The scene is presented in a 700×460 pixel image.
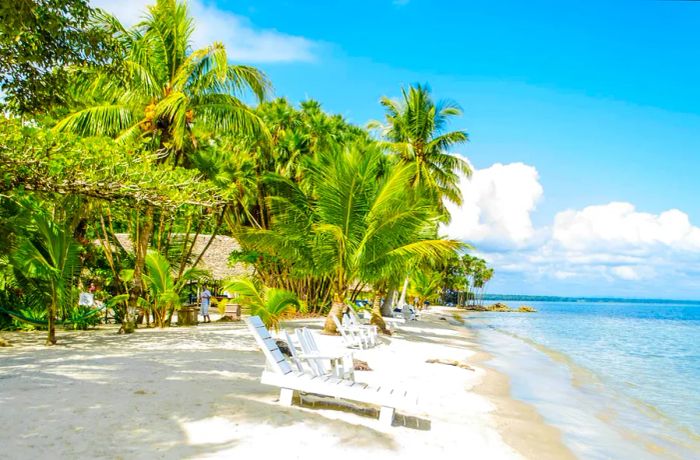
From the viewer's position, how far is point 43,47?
5996mm

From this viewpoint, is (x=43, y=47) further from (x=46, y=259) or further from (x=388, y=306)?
(x=388, y=306)

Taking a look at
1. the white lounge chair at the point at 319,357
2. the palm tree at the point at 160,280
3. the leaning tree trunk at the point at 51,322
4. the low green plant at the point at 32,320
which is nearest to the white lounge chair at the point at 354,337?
the palm tree at the point at 160,280

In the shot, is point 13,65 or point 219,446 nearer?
point 219,446

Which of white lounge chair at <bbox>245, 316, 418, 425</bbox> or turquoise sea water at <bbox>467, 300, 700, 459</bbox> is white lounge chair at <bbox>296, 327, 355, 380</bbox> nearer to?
white lounge chair at <bbox>245, 316, 418, 425</bbox>

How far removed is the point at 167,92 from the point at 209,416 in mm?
11012

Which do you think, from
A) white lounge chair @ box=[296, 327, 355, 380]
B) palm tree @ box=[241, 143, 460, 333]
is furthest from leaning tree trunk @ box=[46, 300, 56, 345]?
palm tree @ box=[241, 143, 460, 333]

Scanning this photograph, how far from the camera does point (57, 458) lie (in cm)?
392

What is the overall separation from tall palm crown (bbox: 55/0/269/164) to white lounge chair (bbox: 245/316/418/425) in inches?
354

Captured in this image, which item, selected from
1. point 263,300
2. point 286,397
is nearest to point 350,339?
point 263,300

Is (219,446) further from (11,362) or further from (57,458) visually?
(11,362)

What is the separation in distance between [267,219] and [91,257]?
8.52m

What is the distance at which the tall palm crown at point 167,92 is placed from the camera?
44.1 feet

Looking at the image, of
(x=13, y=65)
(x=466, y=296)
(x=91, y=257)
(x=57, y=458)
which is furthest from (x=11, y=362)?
(x=466, y=296)

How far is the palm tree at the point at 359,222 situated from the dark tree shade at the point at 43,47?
745 cm
